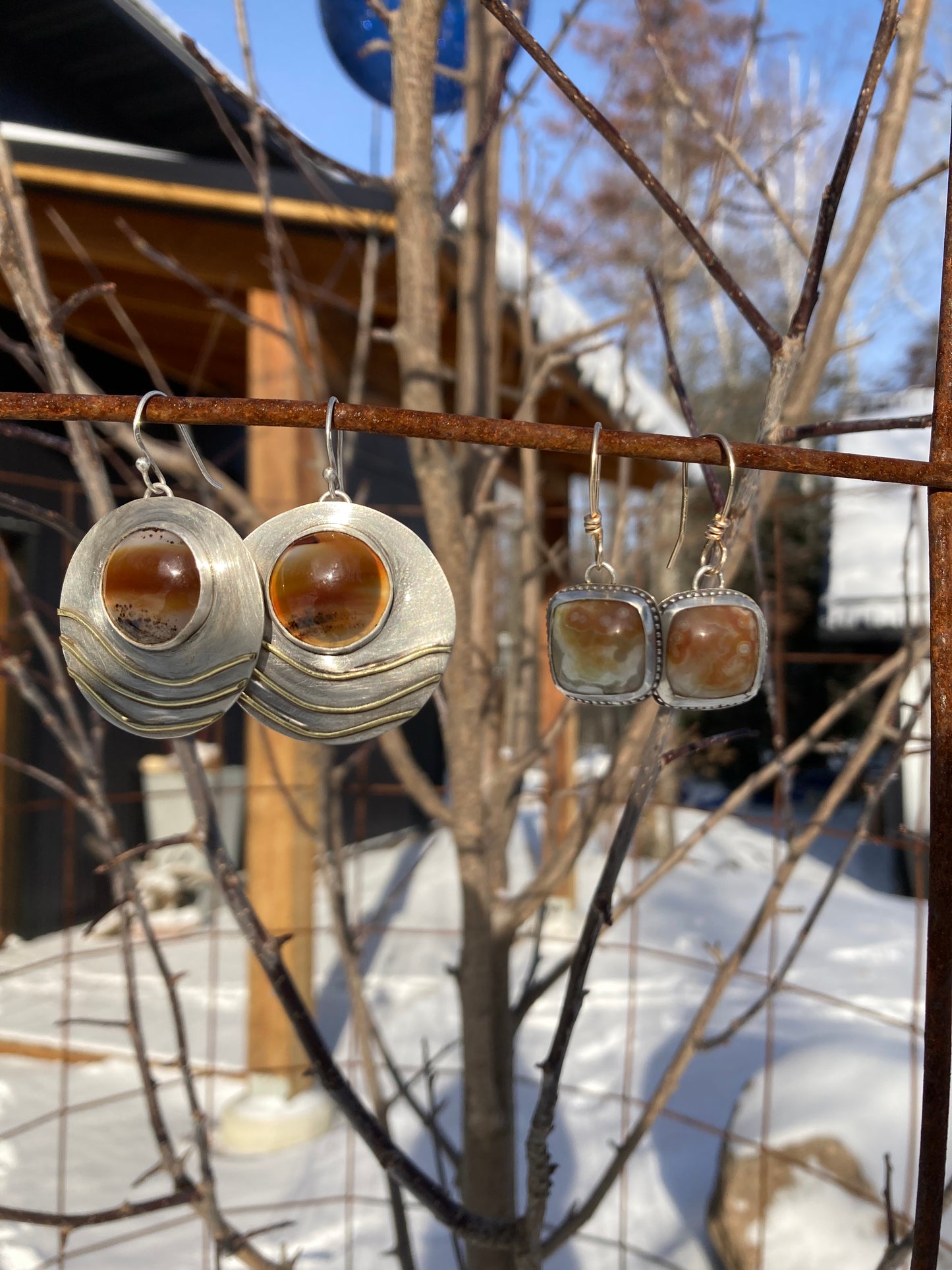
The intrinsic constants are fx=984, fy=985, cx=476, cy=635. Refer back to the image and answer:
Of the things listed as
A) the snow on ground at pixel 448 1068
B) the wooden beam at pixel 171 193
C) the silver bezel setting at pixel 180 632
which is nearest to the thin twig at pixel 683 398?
the silver bezel setting at pixel 180 632

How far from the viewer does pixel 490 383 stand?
1688 mm

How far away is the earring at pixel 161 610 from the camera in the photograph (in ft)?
2.17

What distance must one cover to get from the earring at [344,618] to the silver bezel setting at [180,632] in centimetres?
2

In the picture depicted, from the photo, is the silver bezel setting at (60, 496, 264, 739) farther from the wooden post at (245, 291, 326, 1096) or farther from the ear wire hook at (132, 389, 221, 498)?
the wooden post at (245, 291, 326, 1096)

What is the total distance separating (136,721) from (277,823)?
227 centimetres

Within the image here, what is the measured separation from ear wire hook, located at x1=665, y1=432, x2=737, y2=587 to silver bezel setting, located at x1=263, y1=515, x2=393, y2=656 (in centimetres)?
20

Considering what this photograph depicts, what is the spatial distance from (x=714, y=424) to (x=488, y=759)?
0.86 m

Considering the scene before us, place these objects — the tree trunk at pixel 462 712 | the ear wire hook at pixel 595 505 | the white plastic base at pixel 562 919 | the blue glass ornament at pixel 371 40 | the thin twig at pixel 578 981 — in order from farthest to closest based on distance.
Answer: the white plastic base at pixel 562 919, the blue glass ornament at pixel 371 40, the tree trunk at pixel 462 712, the thin twig at pixel 578 981, the ear wire hook at pixel 595 505

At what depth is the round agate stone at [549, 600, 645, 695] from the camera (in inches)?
26.8

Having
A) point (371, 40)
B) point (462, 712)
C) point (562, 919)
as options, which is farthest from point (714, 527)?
point (562, 919)

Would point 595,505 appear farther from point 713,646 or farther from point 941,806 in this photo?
point 941,806

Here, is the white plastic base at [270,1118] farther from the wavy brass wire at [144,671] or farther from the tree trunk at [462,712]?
the wavy brass wire at [144,671]

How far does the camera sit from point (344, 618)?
695 mm

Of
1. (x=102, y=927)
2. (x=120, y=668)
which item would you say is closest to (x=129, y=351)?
(x=102, y=927)
